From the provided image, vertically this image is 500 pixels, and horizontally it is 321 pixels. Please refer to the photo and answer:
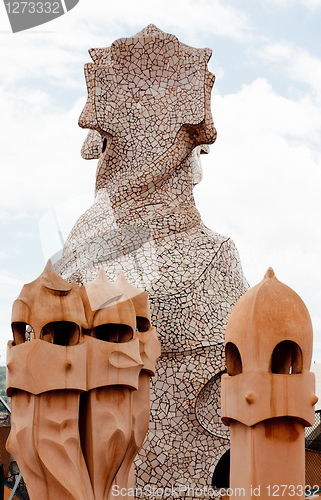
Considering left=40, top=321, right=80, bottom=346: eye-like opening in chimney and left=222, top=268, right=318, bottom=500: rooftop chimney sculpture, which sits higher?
left=40, top=321, right=80, bottom=346: eye-like opening in chimney

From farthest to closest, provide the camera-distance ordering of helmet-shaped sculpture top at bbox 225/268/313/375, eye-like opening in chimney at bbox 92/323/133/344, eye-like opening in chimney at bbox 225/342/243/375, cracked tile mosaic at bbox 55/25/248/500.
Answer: cracked tile mosaic at bbox 55/25/248/500 < eye-like opening in chimney at bbox 92/323/133/344 < eye-like opening in chimney at bbox 225/342/243/375 < helmet-shaped sculpture top at bbox 225/268/313/375

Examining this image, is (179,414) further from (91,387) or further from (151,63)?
(151,63)

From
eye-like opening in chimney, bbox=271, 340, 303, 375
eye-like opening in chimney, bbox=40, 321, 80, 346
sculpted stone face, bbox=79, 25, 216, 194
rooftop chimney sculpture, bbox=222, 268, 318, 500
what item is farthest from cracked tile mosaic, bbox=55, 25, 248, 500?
rooftop chimney sculpture, bbox=222, 268, 318, 500

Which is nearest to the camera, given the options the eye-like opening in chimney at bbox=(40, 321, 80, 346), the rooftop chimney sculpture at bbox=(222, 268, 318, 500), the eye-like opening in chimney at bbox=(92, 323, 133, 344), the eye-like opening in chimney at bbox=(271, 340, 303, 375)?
the rooftop chimney sculpture at bbox=(222, 268, 318, 500)

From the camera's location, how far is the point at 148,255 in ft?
33.1

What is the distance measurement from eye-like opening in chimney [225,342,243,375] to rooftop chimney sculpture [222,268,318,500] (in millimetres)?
199

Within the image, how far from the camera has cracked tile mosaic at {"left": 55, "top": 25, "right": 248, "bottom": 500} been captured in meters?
9.25

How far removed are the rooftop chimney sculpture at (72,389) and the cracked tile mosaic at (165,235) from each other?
1905 millimetres

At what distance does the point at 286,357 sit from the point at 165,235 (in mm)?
3610

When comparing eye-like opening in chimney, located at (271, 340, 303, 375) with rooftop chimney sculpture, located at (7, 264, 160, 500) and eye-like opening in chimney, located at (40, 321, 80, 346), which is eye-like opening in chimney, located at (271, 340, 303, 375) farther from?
eye-like opening in chimney, located at (40, 321, 80, 346)

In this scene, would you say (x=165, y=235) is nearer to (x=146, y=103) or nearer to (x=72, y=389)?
(x=146, y=103)

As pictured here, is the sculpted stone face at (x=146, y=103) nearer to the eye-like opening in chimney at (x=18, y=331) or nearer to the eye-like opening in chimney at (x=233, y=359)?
the eye-like opening in chimney at (x=18, y=331)

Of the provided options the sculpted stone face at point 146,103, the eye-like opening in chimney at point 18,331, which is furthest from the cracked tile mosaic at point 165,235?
the eye-like opening in chimney at point 18,331

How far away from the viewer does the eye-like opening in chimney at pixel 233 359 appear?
7.18 meters
